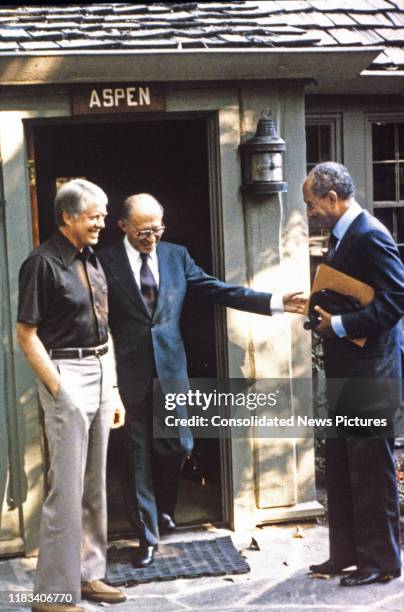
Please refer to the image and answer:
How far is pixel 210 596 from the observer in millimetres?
5488

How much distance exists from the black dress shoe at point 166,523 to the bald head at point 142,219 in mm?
1914

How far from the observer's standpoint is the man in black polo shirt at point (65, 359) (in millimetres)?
5074

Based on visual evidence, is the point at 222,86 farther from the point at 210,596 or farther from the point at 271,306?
the point at 210,596

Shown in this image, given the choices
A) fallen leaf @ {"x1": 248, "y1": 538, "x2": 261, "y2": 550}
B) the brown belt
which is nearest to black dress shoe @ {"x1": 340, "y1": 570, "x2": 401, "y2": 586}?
fallen leaf @ {"x1": 248, "y1": 538, "x2": 261, "y2": 550}

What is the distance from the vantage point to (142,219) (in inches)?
232

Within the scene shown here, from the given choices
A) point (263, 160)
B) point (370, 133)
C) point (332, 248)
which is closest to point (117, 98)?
point (263, 160)

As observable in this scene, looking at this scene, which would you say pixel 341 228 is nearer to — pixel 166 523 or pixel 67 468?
pixel 67 468

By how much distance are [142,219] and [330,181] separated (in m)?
1.24

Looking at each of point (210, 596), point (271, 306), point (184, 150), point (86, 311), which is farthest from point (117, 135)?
point (210, 596)

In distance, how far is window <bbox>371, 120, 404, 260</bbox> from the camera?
8.18 metres

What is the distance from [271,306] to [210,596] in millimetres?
1885

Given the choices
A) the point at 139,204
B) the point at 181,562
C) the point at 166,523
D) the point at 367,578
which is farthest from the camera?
the point at 166,523

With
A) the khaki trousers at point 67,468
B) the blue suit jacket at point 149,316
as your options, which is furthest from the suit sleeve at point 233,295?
the khaki trousers at point 67,468

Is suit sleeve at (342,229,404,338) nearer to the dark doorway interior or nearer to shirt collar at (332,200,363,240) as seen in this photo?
shirt collar at (332,200,363,240)
